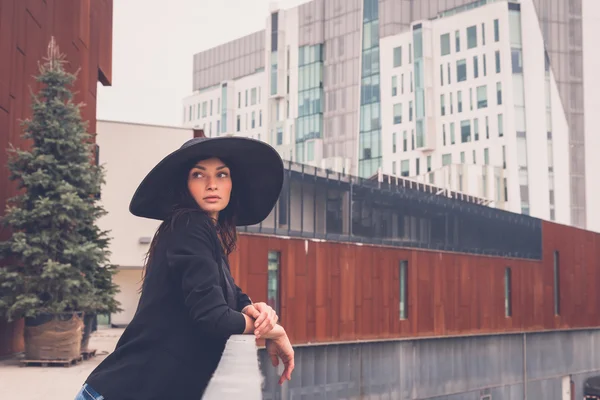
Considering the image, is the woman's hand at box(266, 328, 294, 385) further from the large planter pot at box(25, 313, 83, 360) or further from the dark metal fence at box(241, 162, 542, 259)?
the dark metal fence at box(241, 162, 542, 259)

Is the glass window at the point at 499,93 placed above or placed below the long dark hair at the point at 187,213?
above

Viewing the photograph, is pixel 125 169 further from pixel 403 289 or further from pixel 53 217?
pixel 53 217

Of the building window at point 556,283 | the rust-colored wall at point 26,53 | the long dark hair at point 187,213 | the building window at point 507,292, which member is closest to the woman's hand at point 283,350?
the long dark hair at point 187,213

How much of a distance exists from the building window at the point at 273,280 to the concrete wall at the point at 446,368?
5.27 feet

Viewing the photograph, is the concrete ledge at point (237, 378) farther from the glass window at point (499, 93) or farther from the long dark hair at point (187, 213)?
the glass window at point (499, 93)

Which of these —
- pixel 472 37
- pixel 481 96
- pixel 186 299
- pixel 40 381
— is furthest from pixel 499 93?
pixel 186 299

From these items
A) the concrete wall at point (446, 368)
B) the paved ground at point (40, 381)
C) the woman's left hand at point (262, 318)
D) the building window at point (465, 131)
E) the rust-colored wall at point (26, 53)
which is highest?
the building window at point (465, 131)

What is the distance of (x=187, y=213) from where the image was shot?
2.32 metres

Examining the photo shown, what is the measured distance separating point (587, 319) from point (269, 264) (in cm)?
2235

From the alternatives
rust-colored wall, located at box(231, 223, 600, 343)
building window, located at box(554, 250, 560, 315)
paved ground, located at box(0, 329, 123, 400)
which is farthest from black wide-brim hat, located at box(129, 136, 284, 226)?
building window, located at box(554, 250, 560, 315)

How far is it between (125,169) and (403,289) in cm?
1191

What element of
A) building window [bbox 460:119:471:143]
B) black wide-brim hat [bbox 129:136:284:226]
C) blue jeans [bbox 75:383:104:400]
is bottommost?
blue jeans [bbox 75:383:104:400]

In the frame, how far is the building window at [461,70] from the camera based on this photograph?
7325cm

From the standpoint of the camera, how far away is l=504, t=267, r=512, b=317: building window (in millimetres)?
35484
